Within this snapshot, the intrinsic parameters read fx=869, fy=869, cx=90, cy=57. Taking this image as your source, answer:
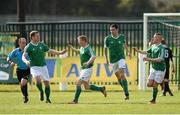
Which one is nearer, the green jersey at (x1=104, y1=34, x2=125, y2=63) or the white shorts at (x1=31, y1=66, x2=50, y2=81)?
the white shorts at (x1=31, y1=66, x2=50, y2=81)

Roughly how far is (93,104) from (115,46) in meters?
2.65

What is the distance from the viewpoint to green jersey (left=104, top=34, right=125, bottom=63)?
25.9 m

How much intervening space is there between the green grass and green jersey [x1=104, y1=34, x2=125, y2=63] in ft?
4.12

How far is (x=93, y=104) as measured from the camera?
24.0 m

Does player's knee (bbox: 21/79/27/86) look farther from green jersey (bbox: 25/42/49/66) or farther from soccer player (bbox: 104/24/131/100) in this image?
soccer player (bbox: 104/24/131/100)

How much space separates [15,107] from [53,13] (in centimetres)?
4856

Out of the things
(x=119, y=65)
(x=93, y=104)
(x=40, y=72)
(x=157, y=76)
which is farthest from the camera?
(x=119, y=65)

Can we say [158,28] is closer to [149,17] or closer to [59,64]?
[149,17]

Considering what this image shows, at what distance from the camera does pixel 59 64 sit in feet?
103

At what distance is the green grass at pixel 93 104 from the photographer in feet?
72.0

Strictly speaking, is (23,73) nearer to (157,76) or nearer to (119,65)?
(119,65)

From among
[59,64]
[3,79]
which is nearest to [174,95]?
[59,64]

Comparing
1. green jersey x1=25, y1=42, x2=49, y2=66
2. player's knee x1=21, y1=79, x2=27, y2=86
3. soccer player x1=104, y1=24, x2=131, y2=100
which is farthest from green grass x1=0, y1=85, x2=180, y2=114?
green jersey x1=25, y1=42, x2=49, y2=66

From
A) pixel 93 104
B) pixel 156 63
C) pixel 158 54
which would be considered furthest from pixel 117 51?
pixel 93 104
